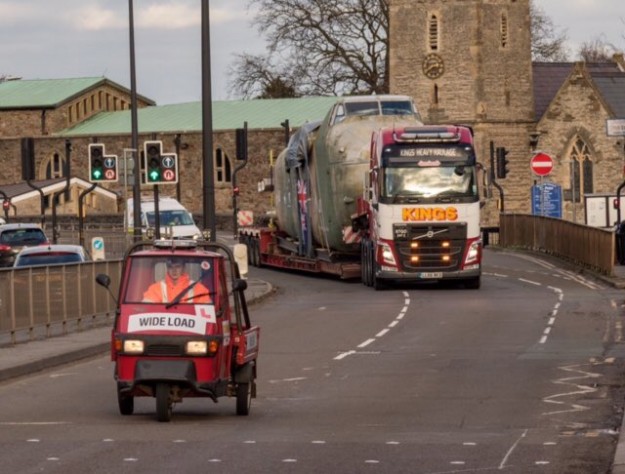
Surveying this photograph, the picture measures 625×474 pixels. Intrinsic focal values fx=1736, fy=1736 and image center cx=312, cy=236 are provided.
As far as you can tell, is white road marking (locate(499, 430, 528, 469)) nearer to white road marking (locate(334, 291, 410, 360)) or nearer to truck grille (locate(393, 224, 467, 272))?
white road marking (locate(334, 291, 410, 360))

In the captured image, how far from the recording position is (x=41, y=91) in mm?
123562

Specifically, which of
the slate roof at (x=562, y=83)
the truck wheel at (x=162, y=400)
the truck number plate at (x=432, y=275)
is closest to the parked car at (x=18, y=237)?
the truck number plate at (x=432, y=275)

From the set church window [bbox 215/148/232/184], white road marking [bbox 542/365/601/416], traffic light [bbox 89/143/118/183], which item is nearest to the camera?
white road marking [bbox 542/365/601/416]

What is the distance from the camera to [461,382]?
20453 mm

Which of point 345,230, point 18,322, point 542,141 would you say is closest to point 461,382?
point 18,322

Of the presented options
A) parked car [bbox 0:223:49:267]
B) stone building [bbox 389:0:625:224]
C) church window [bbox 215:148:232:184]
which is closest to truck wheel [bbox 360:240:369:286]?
parked car [bbox 0:223:49:267]

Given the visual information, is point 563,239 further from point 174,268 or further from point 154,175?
point 174,268

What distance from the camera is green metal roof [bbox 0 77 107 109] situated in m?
120

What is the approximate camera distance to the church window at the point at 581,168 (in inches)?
3388

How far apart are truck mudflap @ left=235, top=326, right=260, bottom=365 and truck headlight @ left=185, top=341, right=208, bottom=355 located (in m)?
0.54

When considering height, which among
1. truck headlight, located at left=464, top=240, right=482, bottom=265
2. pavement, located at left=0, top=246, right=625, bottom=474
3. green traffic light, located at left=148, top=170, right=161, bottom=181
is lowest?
pavement, located at left=0, top=246, right=625, bottom=474

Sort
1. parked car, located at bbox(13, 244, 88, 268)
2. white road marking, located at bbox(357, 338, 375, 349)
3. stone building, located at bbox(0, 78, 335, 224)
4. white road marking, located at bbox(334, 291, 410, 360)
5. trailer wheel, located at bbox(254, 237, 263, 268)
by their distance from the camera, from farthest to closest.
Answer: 1. stone building, located at bbox(0, 78, 335, 224)
2. trailer wheel, located at bbox(254, 237, 263, 268)
3. parked car, located at bbox(13, 244, 88, 268)
4. white road marking, located at bbox(357, 338, 375, 349)
5. white road marking, located at bbox(334, 291, 410, 360)

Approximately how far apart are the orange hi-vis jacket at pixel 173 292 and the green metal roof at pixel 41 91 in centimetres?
10321

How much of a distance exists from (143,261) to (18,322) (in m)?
9.63
